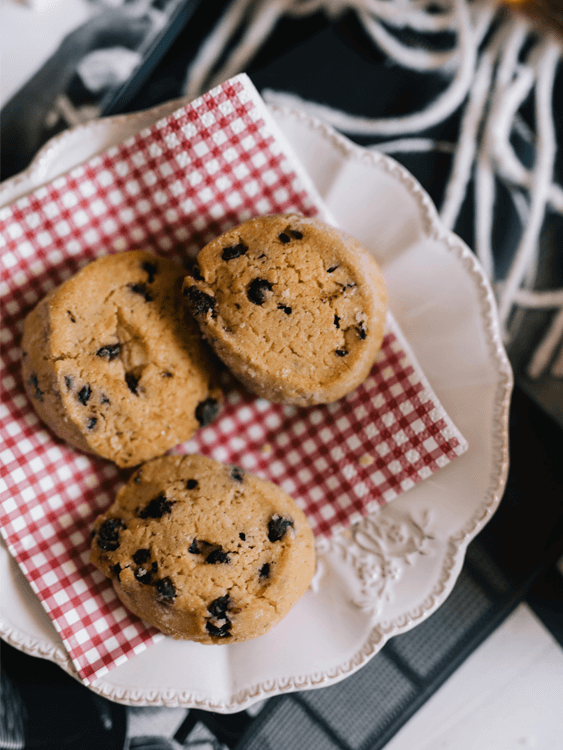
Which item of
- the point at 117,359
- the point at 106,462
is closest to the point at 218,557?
the point at 106,462

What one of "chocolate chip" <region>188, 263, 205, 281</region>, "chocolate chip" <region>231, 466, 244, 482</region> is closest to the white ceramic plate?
"chocolate chip" <region>231, 466, 244, 482</region>

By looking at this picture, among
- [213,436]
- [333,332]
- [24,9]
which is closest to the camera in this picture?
[333,332]

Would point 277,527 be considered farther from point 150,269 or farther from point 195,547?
point 150,269

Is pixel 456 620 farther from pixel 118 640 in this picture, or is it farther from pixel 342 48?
pixel 342 48

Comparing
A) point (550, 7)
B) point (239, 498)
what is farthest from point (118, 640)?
point (550, 7)

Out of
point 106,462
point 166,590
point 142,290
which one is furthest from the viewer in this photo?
point 106,462

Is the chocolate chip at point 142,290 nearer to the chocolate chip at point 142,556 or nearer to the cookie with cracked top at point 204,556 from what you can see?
the cookie with cracked top at point 204,556
